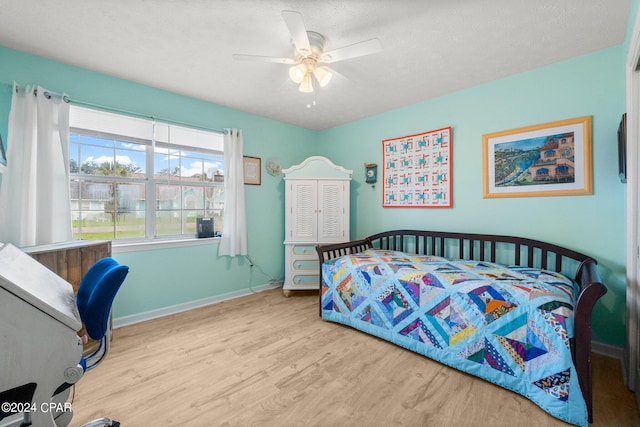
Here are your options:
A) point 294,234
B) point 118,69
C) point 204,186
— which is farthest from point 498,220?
point 118,69

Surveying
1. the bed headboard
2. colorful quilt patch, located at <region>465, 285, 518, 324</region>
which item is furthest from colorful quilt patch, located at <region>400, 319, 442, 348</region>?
the bed headboard

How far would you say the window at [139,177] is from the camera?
2496 mm

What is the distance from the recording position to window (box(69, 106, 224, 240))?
250cm

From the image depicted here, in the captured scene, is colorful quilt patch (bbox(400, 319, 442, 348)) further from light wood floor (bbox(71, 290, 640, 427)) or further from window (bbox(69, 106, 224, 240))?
window (bbox(69, 106, 224, 240))

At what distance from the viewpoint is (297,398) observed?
1.61 meters

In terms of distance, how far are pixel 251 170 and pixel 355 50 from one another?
2.22m

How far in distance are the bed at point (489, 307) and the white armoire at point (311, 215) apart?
0.56 meters

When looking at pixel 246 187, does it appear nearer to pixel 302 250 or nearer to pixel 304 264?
Answer: pixel 302 250

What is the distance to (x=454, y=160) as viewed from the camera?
2895 mm

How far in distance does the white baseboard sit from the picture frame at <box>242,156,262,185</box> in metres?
1.47

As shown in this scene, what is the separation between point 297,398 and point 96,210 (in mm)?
2553

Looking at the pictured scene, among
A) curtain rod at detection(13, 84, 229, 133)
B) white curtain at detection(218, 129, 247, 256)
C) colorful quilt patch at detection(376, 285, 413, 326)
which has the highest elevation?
→ curtain rod at detection(13, 84, 229, 133)

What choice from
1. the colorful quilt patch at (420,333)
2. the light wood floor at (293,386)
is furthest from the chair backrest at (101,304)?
the colorful quilt patch at (420,333)

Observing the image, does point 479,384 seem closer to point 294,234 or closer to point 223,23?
point 294,234
